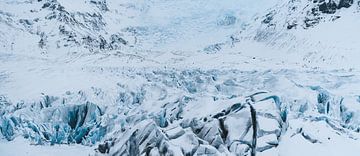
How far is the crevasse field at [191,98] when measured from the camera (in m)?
14.9

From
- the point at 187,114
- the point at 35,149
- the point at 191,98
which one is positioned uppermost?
the point at 187,114

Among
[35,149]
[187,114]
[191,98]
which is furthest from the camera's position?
[191,98]

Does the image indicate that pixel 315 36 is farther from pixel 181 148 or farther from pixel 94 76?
pixel 181 148

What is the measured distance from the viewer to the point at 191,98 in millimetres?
22703

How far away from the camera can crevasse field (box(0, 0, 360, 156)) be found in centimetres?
1494

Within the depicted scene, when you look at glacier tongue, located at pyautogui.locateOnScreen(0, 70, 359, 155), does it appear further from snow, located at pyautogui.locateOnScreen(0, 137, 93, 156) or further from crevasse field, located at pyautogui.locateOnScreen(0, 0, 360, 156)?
snow, located at pyautogui.locateOnScreen(0, 137, 93, 156)

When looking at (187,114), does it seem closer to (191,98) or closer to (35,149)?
(191,98)

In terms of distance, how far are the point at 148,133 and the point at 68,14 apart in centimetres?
7318

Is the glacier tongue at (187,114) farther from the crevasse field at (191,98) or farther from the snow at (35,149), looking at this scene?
the snow at (35,149)

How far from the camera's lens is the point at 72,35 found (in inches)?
2995

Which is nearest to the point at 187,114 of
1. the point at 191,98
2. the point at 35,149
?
the point at 191,98

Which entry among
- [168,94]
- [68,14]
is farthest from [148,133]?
[68,14]

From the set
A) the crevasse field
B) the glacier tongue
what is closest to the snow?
the crevasse field

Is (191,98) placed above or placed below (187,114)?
below
